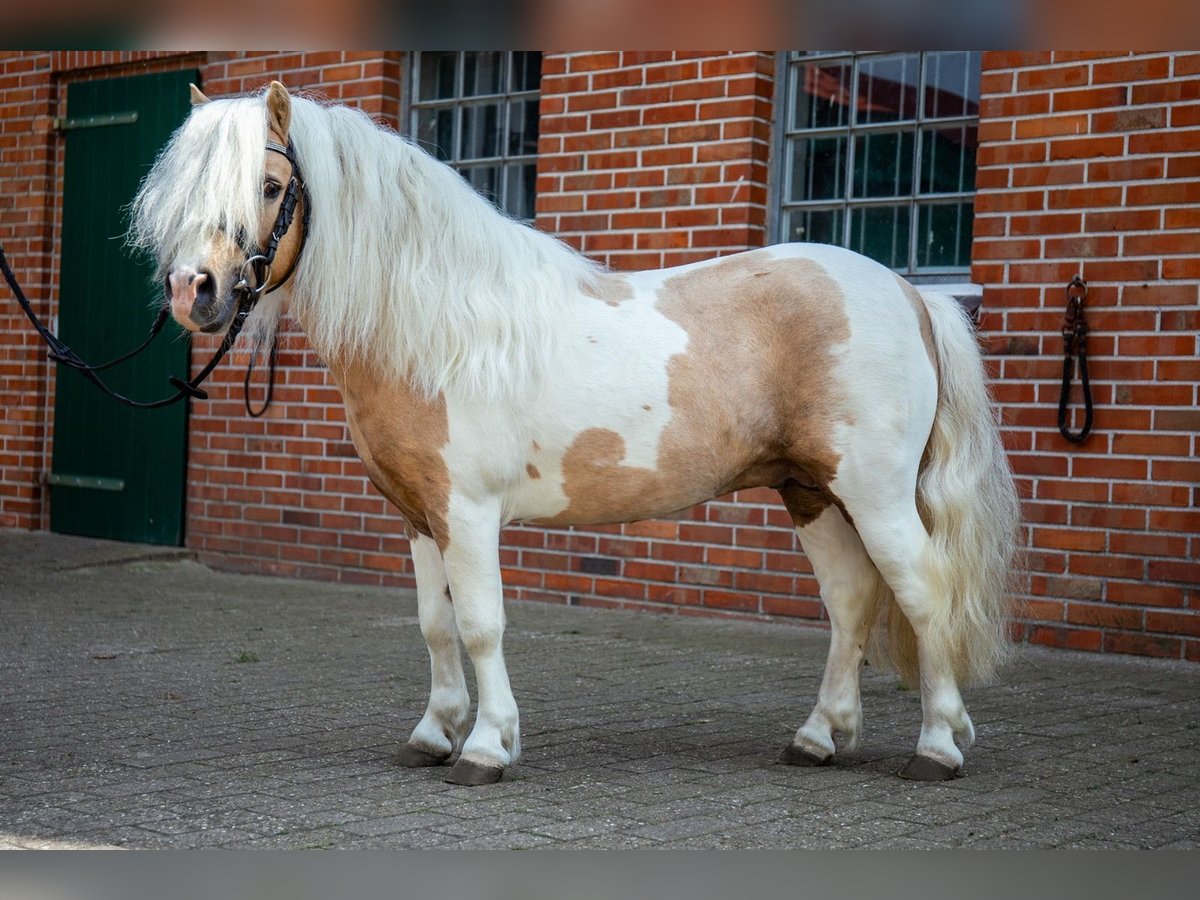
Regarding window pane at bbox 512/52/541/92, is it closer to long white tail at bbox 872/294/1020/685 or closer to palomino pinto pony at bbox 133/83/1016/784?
palomino pinto pony at bbox 133/83/1016/784

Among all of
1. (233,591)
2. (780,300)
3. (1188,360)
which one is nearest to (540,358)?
(780,300)

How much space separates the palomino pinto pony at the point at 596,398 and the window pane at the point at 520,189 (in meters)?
3.79

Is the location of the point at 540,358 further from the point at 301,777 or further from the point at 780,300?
the point at 301,777

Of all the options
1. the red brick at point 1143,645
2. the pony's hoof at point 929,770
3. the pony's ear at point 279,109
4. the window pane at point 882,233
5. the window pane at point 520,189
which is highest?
the window pane at point 520,189

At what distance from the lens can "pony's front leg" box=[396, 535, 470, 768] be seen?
4.08 meters

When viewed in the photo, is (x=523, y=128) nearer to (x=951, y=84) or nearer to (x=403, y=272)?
(x=951, y=84)

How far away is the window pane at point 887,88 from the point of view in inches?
260

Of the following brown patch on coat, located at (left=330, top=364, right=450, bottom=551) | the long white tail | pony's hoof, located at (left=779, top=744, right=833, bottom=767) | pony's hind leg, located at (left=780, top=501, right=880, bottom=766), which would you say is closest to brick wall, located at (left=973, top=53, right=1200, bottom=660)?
the long white tail

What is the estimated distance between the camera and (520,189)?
793 cm

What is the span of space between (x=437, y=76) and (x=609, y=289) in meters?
4.58

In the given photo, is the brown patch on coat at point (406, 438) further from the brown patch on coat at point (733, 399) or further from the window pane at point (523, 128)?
the window pane at point (523, 128)

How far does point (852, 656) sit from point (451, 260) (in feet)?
5.46

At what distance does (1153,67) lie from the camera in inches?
224

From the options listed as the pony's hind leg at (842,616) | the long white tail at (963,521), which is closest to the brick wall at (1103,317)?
the long white tail at (963,521)
